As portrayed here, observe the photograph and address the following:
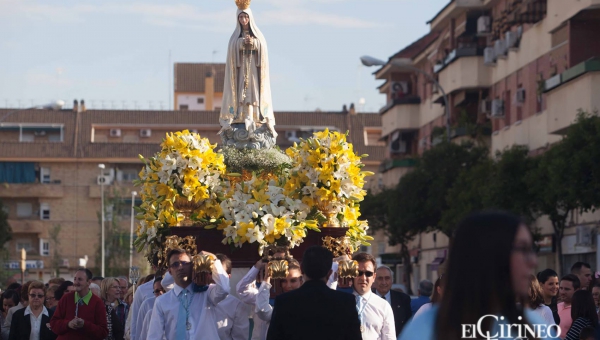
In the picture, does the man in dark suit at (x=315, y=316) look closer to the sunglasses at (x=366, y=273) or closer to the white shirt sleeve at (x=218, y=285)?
the sunglasses at (x=366, y=273)

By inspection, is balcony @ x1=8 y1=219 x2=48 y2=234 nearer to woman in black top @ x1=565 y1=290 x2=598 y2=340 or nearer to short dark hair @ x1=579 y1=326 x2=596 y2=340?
woman in black top @ x1=565 y1=290 x2=598 y2=340

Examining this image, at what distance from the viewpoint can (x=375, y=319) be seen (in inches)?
387

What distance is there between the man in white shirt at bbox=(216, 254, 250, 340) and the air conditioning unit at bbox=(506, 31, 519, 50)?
35.5 m

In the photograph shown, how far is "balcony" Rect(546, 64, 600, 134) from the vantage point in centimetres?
3284

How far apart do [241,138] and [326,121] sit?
284 feet

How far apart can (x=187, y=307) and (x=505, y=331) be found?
6.21 metres

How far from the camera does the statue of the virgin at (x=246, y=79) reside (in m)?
14.5

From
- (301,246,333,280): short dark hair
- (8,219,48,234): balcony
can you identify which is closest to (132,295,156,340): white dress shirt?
(301,246,333,280): short dark hair

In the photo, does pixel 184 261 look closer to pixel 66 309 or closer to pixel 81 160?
pixel 66 309

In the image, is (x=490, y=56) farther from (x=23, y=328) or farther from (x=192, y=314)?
(x=192, y=314)

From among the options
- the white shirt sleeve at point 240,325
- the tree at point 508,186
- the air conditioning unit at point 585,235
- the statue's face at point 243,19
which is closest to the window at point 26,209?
the tree at point 508,186

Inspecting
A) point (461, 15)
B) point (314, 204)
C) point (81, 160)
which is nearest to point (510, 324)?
point (314, 204)

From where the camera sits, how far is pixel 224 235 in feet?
42.3

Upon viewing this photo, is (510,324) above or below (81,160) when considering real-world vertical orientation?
below
